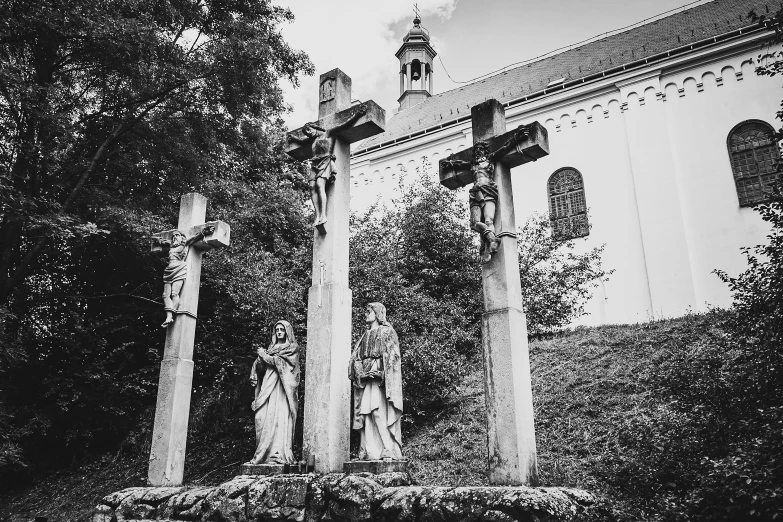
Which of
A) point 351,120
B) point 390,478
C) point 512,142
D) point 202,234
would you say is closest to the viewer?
point 390,478

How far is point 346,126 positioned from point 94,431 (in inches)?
460

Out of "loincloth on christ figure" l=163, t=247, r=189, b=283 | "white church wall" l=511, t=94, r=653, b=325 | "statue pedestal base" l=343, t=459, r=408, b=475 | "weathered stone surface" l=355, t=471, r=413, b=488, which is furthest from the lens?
"white church wall" l=511, t=94, r=653, b=325

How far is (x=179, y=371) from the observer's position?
8266mm

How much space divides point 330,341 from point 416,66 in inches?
1176

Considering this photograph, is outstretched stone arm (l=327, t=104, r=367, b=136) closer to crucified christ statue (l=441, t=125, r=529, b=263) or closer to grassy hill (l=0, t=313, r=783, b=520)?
crucified christ statue (l=441, t=125, r=529, b=263)

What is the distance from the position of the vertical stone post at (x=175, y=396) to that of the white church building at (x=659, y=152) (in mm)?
13926

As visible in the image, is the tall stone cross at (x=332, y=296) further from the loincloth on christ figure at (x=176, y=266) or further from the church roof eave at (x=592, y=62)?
the church roof eave at (x=592, y=62)

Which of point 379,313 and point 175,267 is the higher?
point 175,267

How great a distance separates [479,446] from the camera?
33.8ft

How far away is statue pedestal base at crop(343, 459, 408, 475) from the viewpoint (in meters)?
5.86

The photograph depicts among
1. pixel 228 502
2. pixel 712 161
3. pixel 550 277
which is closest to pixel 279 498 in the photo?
pixel 228 502

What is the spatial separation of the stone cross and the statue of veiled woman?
1.57 m

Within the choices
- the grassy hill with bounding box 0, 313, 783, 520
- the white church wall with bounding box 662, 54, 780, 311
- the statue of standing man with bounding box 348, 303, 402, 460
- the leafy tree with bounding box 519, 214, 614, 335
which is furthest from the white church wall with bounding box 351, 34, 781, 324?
the statue of standing man with bounding box 348, 303, 402, 460

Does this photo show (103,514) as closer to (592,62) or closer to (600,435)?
(600,435)
